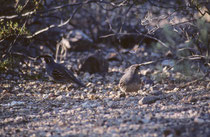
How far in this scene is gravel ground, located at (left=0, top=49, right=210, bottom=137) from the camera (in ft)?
12.8

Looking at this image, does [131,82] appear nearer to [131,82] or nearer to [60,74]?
[131,82]

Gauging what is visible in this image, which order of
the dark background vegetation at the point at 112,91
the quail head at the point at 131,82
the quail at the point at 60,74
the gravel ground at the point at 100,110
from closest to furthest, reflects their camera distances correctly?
the gravel ground at the point at 100,110 < the dark background vegetation at the point at 112,91 < the quail head at the point at 131,82 < the quail at the point at 60,74

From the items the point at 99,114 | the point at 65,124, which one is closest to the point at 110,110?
the point at 99,114

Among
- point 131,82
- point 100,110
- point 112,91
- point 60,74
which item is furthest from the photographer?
point 60,74

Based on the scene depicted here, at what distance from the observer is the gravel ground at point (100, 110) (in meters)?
3.90

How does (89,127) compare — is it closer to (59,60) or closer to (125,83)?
(125,83)

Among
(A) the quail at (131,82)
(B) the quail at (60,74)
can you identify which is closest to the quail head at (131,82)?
(A) the quail at (131,82)

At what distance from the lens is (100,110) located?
507 centimetres

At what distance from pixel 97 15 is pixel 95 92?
6123 millimetres

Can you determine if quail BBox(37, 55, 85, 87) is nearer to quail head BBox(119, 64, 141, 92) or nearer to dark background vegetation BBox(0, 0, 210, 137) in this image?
dark background vegetation BBox(0, 0, 210, 137)

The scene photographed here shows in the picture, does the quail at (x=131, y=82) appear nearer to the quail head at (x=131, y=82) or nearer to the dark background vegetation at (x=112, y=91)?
the quail head at (x=131, y=82)

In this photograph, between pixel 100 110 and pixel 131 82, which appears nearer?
pixel 100 110

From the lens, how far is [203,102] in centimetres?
500

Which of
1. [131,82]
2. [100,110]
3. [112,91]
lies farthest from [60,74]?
[100,110]
